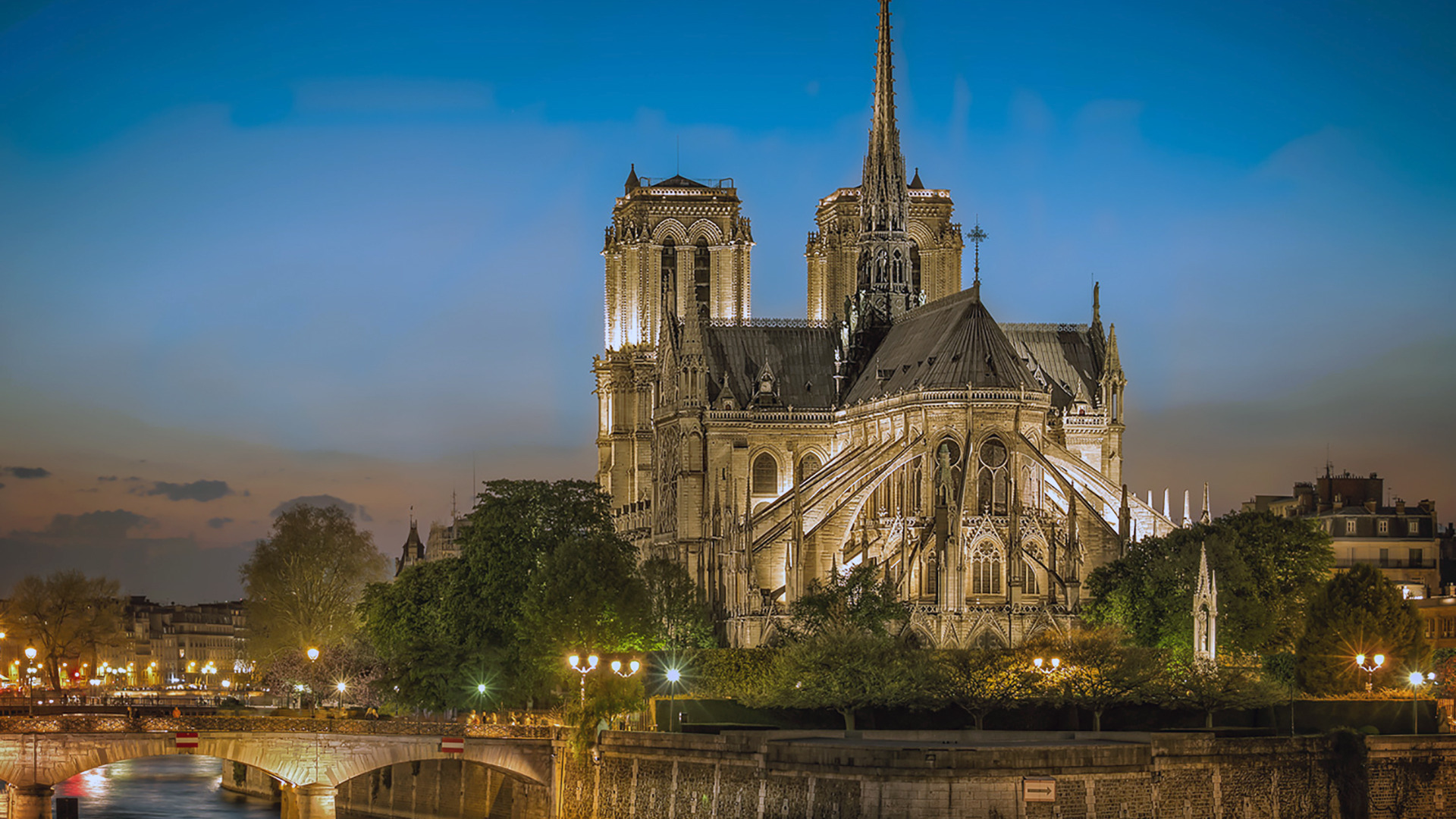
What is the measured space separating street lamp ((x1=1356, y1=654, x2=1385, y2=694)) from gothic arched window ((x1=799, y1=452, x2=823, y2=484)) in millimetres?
32665

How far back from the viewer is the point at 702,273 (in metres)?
119

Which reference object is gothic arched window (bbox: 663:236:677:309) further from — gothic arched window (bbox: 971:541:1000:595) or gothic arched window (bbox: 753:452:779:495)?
gothic arched window (bbox: 971:541:1000:595)

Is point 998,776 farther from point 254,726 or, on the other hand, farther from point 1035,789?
point 254,726

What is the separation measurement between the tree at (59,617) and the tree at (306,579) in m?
19.9

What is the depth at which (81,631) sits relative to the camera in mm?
129250

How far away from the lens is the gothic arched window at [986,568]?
83.8 m

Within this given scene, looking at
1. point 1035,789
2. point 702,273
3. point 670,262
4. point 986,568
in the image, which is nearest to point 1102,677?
point 1035,789

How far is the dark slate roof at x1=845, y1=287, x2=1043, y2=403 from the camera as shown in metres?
90.4

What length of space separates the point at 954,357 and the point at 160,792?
40991 mm

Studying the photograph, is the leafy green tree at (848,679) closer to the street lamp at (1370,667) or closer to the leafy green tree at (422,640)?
the leafy green tree at (422,640)

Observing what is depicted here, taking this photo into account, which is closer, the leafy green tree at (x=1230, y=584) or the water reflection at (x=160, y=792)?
the leafy green tree at (x=1230, y=584)

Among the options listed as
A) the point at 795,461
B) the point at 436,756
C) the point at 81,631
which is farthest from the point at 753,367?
the point at 81,631

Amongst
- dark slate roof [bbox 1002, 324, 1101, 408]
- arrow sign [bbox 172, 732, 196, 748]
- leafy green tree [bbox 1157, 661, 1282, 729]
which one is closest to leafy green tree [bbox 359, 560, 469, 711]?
arrow sign [bbox 172, 732, 196, 748]

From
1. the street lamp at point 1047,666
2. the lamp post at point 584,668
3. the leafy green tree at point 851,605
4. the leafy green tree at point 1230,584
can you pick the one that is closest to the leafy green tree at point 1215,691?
the street lamp at point 1047,666
